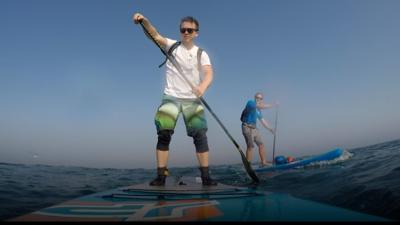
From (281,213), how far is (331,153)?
851 cm

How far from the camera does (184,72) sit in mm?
5234

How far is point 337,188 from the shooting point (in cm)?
527

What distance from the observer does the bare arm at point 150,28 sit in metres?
4.86

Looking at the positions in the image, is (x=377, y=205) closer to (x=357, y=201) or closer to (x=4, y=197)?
(x=357, y=201)

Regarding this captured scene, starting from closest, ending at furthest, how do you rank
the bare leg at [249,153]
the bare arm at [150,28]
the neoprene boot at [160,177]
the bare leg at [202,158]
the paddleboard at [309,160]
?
1. the bare arm at [150,28]
2. the neoprene boot at [160,177]
3. the bare leg at [202,158]
4. the paddleboard at [309,160]
5. the bare leg at [249,153]

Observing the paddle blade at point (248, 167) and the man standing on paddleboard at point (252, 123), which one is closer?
the paddle blade at point (248, 167)

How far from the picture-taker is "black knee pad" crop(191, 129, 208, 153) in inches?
199

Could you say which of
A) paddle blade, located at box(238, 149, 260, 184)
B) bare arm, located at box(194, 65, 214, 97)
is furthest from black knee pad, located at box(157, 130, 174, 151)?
paddle blade, located at box(238, 149, 260, 184)

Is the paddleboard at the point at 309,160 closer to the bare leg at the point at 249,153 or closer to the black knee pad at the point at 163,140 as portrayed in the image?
the bare leg at the point at 249,153

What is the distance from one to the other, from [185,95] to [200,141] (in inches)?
32.5

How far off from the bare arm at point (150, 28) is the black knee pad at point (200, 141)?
1647 mm

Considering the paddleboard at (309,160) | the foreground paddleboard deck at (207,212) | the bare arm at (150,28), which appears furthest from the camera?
the paddleboard at (309,160)

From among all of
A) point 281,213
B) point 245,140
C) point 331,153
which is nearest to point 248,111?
point 245,140

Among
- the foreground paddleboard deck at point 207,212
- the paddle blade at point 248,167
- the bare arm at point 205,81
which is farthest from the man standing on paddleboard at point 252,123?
the foreground paddleboard deck at point 207,212
